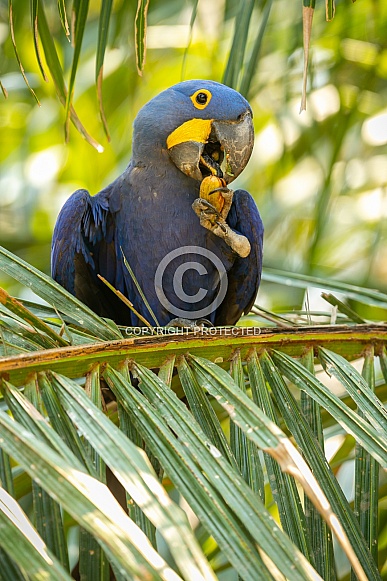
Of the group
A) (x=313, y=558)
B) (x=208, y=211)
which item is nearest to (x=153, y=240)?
(x=208, y=211)

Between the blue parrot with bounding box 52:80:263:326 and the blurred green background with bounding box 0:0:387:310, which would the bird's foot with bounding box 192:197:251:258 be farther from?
the blurred green background with bounding box 0:0:387:310

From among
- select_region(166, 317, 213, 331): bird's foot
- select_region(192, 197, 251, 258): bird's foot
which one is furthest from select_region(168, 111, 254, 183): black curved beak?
select_region(166, 317, 213, 331): bird's foot

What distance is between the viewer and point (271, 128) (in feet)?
15.8

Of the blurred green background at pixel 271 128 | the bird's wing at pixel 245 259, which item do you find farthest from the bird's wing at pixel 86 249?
the blurred green background at pixel 271 128

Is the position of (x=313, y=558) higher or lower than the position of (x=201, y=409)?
lower

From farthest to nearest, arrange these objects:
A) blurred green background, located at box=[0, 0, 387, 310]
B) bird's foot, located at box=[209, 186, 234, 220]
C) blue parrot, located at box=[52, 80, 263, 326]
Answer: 1. blurred green background, located at box=[0, 0, 387, 310]
2. blue parrot, located at box=[52, 80, 263, 326]
3. bird's foot, located at box=[209, 186, 234, 220]

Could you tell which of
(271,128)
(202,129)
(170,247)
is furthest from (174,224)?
(271,128)

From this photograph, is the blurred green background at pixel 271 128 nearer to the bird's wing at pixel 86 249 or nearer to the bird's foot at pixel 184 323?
the bird's foot at pixel 184 323

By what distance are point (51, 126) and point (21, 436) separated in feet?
14.3

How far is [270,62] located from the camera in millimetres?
3764

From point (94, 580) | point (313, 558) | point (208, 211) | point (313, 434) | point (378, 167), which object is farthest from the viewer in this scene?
point (378, 167)

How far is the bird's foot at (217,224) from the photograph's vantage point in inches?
76.3

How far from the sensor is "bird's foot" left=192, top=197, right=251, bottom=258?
194cm

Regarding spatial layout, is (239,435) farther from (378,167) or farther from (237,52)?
(378,167)
